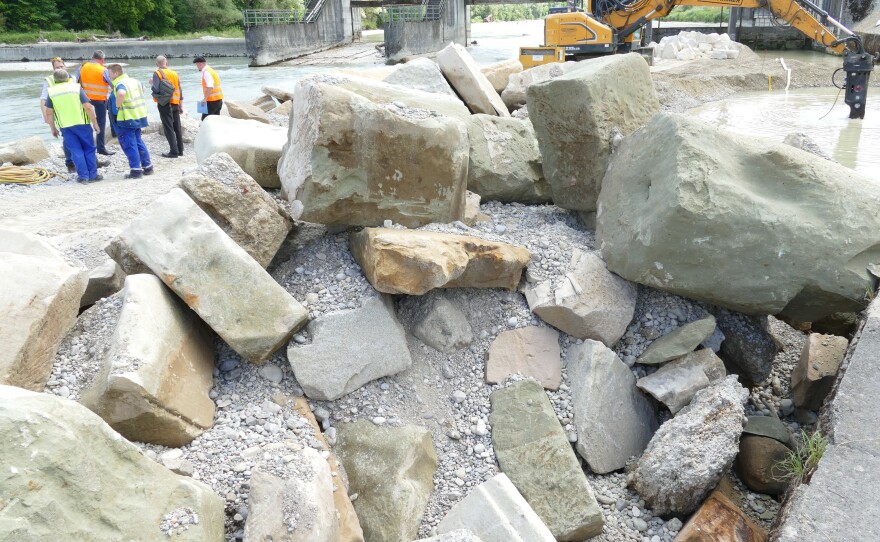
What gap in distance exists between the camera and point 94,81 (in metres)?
8.82

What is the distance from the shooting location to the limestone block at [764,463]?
9.85 feet

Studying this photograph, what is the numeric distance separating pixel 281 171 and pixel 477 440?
1.86 m

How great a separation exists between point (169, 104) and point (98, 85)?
3.34ft

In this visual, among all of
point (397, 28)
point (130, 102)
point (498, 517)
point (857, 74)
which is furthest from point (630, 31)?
point (397, 28)

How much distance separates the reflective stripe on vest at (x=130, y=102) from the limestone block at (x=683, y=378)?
6919mm

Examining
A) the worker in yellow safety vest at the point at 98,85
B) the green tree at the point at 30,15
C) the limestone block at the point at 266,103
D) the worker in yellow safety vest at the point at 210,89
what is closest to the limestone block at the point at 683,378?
the worker in yellow safety vest at the point at 98,85

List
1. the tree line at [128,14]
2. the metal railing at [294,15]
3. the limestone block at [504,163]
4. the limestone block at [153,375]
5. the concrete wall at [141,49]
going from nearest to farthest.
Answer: the limestone block at [153,375]
the limestone block at [504,163]
the concrete wall at [141,49]
the metal railing at [294,15]
the tree line at [128,14]

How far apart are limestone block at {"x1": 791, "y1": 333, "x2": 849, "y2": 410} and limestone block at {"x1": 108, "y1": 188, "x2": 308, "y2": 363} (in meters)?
2.56

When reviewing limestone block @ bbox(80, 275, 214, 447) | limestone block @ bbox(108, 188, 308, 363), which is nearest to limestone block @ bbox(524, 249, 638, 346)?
limestone block @ bbox(108, 188, 308, 363)

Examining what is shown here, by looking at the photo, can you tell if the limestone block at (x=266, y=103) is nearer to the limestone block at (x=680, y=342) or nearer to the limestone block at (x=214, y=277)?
the limestone block at (x=214, y=277)

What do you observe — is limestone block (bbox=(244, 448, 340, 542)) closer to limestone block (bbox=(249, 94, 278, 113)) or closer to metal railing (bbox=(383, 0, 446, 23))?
limestone block (bbox=(249, 94, 278, 113))

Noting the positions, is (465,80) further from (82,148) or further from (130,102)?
(82,148)

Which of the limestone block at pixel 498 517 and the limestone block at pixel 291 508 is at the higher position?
the limestone block at pixel 291 508

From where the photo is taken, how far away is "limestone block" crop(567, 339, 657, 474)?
126 inches
